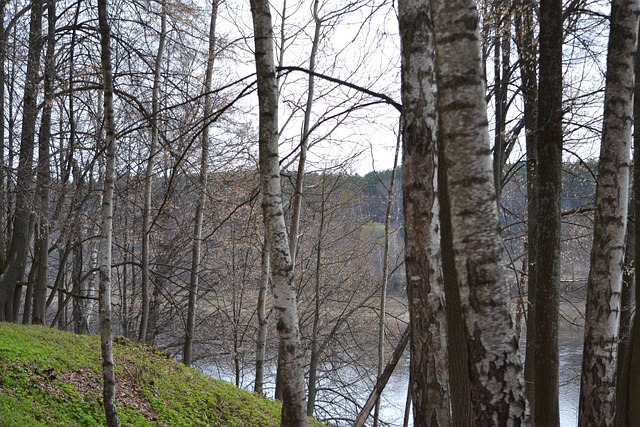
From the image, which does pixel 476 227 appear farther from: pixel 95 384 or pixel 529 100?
pixel 95 384

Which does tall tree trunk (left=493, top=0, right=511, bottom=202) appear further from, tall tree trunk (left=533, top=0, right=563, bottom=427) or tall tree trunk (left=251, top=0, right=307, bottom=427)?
tall tree trunk (left=251, top=0, right=307, bottom=427)

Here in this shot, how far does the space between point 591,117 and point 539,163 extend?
247cm

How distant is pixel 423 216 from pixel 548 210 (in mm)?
1510

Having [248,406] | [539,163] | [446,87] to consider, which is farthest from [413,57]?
[248,406]

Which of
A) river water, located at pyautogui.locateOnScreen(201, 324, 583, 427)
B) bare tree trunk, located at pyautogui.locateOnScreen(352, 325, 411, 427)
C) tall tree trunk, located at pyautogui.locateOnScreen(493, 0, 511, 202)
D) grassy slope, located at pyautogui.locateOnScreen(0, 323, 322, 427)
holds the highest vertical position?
tall tree trunk, located at pyautogui.locateOnScreen(493, 0, 511, 202)

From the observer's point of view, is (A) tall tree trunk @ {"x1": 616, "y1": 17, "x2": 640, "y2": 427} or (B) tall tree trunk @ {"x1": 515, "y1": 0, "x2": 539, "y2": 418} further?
(B) tall tree trunk @ {"x1": 515, "y1": 0, "x2": 539, "y2": 418}

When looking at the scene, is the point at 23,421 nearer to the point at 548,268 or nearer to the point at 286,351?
the point at 286,351

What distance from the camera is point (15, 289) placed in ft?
36.9

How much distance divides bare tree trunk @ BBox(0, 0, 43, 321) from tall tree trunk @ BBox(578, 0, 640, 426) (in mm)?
6743

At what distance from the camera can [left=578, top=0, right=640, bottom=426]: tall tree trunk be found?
471 centimetres

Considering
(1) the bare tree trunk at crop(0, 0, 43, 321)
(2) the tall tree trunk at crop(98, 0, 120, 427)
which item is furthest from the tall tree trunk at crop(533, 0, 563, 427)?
(1) the bare tree trunk at crop(0, 0, 43, 321)

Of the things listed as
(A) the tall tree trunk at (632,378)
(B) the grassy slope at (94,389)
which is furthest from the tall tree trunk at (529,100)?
(B) the grassy slope at (94,389)

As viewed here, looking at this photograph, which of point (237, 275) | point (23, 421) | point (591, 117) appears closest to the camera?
point (23, 421)

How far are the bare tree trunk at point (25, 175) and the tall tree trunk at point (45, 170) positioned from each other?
0.54 feet
